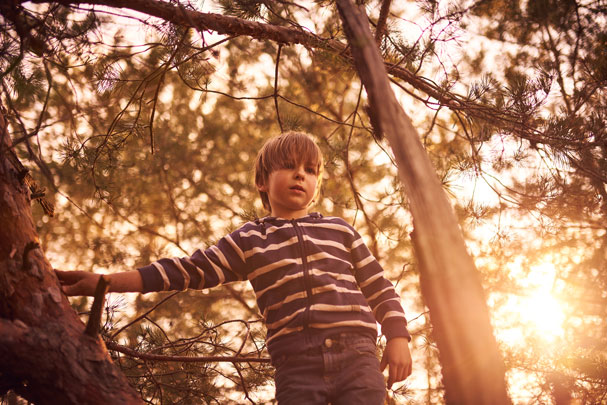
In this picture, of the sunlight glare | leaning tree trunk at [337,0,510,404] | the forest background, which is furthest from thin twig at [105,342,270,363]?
the sunlight glare

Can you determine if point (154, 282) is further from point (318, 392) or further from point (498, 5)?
point (498, 5)

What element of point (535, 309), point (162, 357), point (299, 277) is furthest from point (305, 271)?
point (535, 309)

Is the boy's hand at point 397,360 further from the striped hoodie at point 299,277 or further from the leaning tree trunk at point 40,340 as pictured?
the leaning tree trunk at point 40,340

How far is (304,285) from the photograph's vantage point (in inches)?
44.4

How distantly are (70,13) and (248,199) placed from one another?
2.80 m

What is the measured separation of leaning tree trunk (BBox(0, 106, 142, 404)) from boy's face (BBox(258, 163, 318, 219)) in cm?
63

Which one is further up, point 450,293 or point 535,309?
point 535,309

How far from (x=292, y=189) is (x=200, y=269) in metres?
0.34

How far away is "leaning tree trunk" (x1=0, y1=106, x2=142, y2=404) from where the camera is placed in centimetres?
72

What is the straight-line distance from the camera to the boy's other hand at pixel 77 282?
89 cm

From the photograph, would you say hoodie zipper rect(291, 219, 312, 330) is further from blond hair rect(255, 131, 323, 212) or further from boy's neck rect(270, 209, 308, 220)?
blond hair rect(255, 131, 323, 212)

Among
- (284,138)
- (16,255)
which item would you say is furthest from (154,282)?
(284,138)

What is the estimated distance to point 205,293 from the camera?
3.92 m

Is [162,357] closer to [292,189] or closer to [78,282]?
[78,282]
